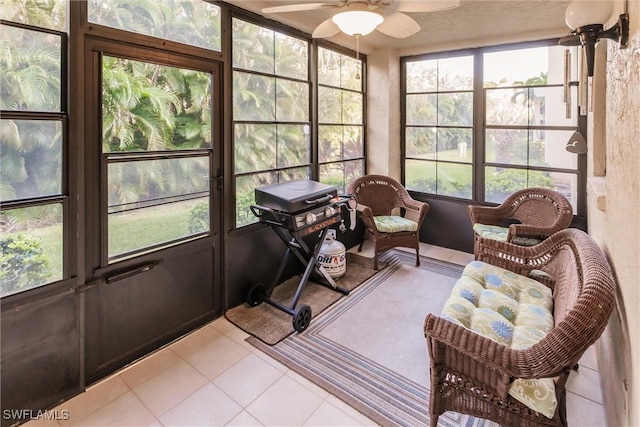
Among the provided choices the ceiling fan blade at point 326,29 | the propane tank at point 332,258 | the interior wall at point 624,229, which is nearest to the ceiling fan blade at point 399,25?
the ceiling fan blade at point 326,29

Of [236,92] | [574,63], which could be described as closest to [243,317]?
[236,92]

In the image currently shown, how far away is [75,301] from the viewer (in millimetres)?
1989

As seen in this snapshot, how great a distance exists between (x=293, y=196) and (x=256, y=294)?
95cm

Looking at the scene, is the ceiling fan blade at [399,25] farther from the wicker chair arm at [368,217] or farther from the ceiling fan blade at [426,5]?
the wicker chair arm at [368,217]

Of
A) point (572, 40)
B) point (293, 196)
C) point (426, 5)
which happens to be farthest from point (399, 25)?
point (293, 196)

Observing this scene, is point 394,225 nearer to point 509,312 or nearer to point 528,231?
point 528,231

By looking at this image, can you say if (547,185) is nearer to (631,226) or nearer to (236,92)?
(631,226)

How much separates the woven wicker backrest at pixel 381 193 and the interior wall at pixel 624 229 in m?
2.35

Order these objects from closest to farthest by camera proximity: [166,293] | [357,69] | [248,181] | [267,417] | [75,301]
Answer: [267,417] → [75,301] → [166,293] → [248,181] → [357,69]

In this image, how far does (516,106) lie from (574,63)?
62 cm

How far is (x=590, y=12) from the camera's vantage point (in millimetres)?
1690

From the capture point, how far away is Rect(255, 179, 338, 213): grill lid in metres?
2.66

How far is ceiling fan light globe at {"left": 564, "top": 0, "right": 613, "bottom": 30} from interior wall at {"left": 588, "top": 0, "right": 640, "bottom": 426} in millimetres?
107

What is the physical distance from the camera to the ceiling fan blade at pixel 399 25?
88.0 inches
